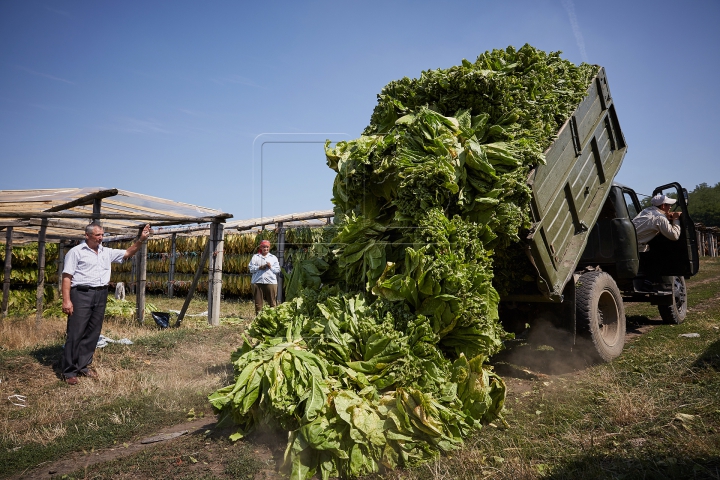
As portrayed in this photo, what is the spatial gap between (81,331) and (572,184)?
658cm

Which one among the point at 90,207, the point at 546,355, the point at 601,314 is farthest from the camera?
the point at 90,207

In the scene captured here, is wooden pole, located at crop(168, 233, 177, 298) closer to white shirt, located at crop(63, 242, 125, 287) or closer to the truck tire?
white shirt, located at crop(63, 242, 125, 287)

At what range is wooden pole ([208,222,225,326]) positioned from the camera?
33.1 feet

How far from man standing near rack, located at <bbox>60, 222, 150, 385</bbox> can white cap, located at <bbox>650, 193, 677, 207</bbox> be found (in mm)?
9208

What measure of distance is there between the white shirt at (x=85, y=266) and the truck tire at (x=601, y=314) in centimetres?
611

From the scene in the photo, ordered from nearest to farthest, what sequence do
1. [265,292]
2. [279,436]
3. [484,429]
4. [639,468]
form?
[639,468] < [279,436] < [484,429] < [265,292]

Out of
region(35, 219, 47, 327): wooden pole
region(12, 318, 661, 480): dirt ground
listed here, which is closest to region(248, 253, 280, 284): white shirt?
region(35, 219, 47, 327): wooden pole

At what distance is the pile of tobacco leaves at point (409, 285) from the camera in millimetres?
3490

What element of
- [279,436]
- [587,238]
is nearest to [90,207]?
[279,436]

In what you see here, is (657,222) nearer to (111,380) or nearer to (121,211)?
(111,380)

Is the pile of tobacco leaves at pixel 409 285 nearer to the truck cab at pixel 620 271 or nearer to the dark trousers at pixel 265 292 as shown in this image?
the truck cab at pixel 620 271

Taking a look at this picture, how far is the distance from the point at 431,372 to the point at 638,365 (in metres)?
3.10

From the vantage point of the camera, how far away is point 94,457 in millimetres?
3885

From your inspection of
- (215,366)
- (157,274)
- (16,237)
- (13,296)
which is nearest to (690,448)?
(215,366)
